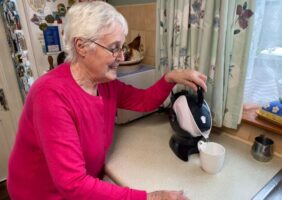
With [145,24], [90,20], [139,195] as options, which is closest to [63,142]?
[139,195]

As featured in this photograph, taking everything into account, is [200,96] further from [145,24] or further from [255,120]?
[145,24]

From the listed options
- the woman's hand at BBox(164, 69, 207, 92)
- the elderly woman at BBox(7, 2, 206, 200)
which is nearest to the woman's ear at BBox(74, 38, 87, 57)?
the elderly woman at BBox(7, 2, 206, 200)

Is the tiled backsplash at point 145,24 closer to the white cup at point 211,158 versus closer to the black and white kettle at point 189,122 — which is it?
the black and white kettle at point 189,122

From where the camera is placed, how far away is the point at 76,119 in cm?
71

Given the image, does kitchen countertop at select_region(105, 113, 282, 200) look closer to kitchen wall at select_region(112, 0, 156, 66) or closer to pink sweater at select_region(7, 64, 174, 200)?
pink sweater at select_region(7, 64, 174, 200)

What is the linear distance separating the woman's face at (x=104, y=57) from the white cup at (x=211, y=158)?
46cm

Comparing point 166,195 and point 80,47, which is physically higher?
point 80,47

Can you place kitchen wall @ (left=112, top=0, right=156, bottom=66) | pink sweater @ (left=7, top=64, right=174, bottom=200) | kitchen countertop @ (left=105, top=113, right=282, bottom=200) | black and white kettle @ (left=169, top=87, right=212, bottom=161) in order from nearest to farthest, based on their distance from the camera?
pink sweater @ (left=7, top=64, right=174, bottom=200), kitchen countertop @ (left=105, top=113, right=282, bottom=200), black and white kettle @ (left=169, top=87, right=212, bottom=161), kitchen wall @ (left=112, top=0, right=156, bottom=66)

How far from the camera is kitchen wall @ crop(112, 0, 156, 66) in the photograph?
4.33 feet

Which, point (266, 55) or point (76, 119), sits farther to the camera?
point (266, 55)

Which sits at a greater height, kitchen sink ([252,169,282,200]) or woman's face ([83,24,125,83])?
woman's face ([83,24,125,83])

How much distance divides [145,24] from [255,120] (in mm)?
882

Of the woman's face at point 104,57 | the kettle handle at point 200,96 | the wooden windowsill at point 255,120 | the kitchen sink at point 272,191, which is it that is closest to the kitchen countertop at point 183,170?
the kitchen sink at point 272,191

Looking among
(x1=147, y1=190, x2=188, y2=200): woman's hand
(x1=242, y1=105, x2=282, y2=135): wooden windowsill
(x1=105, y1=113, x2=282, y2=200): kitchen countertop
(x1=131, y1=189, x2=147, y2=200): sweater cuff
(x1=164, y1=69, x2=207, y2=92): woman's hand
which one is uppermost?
(x1=164, y1=69, x2=207, y2=92): woman's hand
